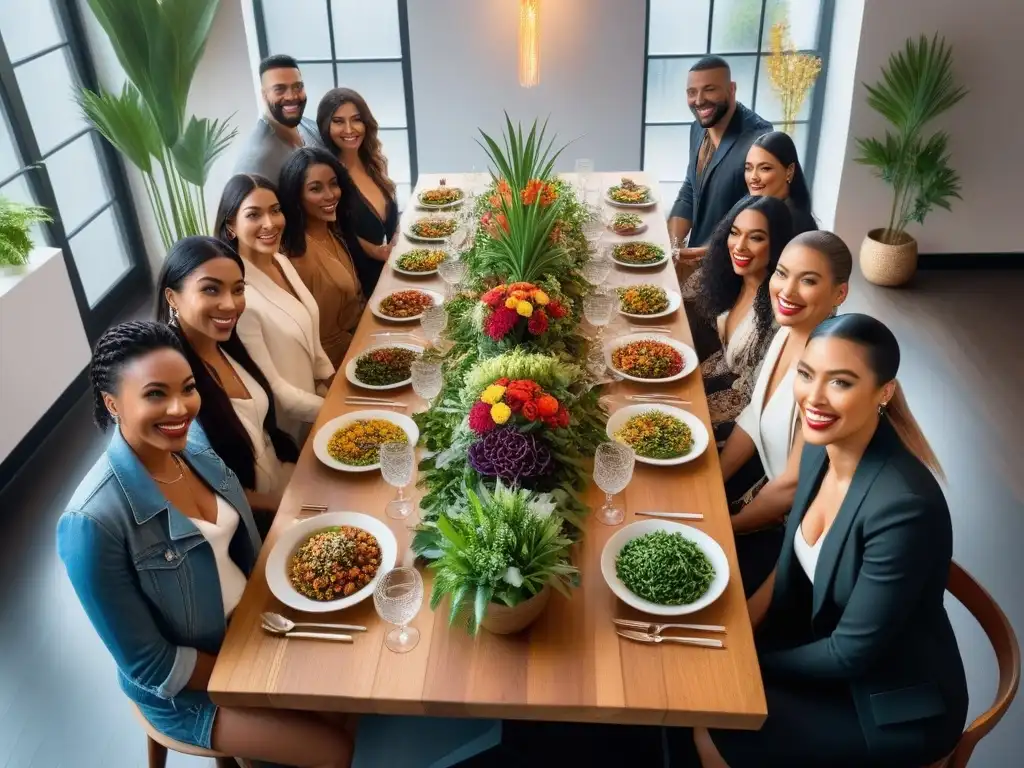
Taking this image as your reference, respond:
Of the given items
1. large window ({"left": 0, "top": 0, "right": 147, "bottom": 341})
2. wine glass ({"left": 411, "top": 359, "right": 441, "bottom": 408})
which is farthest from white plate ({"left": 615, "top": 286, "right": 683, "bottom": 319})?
large window ({"left": 0, "top": 0, "right": 147, "bottom": 341})

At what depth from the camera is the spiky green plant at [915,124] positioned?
470 centimetres

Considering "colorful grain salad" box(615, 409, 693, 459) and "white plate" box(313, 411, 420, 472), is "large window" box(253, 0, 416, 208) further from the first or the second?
"colorful grain salad" box(615, 409, 693, 459)

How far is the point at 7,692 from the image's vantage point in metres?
2.73

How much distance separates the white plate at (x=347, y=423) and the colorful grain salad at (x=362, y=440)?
11mm

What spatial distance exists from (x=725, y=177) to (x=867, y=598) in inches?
102

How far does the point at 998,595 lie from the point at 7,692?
3.25 metres

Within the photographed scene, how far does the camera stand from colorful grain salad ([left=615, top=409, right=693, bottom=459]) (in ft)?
A: 7.68

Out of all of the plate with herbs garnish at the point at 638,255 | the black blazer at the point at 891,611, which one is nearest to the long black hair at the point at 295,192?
the plate with herbs garnish at the point at 638,255

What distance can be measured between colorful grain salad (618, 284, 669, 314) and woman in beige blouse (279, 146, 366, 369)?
1.08 metres

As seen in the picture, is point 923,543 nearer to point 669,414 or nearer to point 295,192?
point 669,414

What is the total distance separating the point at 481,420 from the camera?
6.70ft

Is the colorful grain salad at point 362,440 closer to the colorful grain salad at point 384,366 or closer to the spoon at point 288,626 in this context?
the colorful grain salad at point 384,366

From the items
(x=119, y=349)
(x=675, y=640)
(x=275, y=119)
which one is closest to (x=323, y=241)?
(x=275, y=119)

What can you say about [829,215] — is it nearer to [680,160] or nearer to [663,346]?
[680,160]
